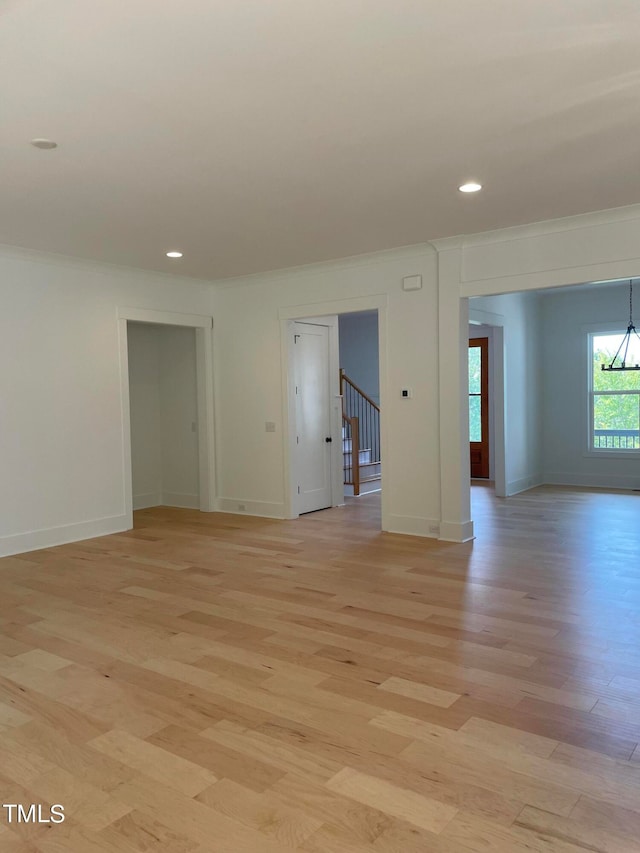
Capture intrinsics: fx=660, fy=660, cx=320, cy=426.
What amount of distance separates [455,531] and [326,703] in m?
3.41

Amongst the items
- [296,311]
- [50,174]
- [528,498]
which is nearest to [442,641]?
[50,174]

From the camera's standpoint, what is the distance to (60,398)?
21.1ft

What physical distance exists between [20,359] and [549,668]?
515 cm

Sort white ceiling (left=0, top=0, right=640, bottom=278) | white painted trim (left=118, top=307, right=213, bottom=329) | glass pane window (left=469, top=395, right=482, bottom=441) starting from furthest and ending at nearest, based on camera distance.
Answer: glass pane window (left=469, top=395, right=482, bottom=441) < white painted trim (left=118, top=307, right=213, bottom=329) < white ceiling (left=0, top=0, right=640, bottom=278)

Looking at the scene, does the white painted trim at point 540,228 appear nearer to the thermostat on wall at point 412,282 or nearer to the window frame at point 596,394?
the thermostat on wall at point 412,282

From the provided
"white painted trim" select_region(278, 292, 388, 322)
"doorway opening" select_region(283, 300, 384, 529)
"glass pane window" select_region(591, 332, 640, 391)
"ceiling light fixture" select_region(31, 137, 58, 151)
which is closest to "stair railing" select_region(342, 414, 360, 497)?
"doorway opening" select_region(283, 300, 384, 529)

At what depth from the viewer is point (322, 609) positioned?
4324mm

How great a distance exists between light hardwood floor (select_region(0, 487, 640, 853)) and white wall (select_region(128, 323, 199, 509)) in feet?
9.51

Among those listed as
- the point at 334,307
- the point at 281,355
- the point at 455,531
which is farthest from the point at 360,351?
the point at 455,531

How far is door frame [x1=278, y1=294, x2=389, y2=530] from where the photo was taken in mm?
6672

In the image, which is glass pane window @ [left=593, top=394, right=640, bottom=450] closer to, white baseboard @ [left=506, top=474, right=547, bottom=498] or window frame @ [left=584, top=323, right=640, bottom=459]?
window frame @ [left=584, top=323, right=640, bottom=459]

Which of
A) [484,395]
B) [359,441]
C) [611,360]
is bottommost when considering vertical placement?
[359,441]

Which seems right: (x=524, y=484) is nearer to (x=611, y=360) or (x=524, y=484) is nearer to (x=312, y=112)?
(x=611, y=360)

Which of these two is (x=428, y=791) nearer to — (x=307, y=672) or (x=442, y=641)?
(x=307, y=672)
